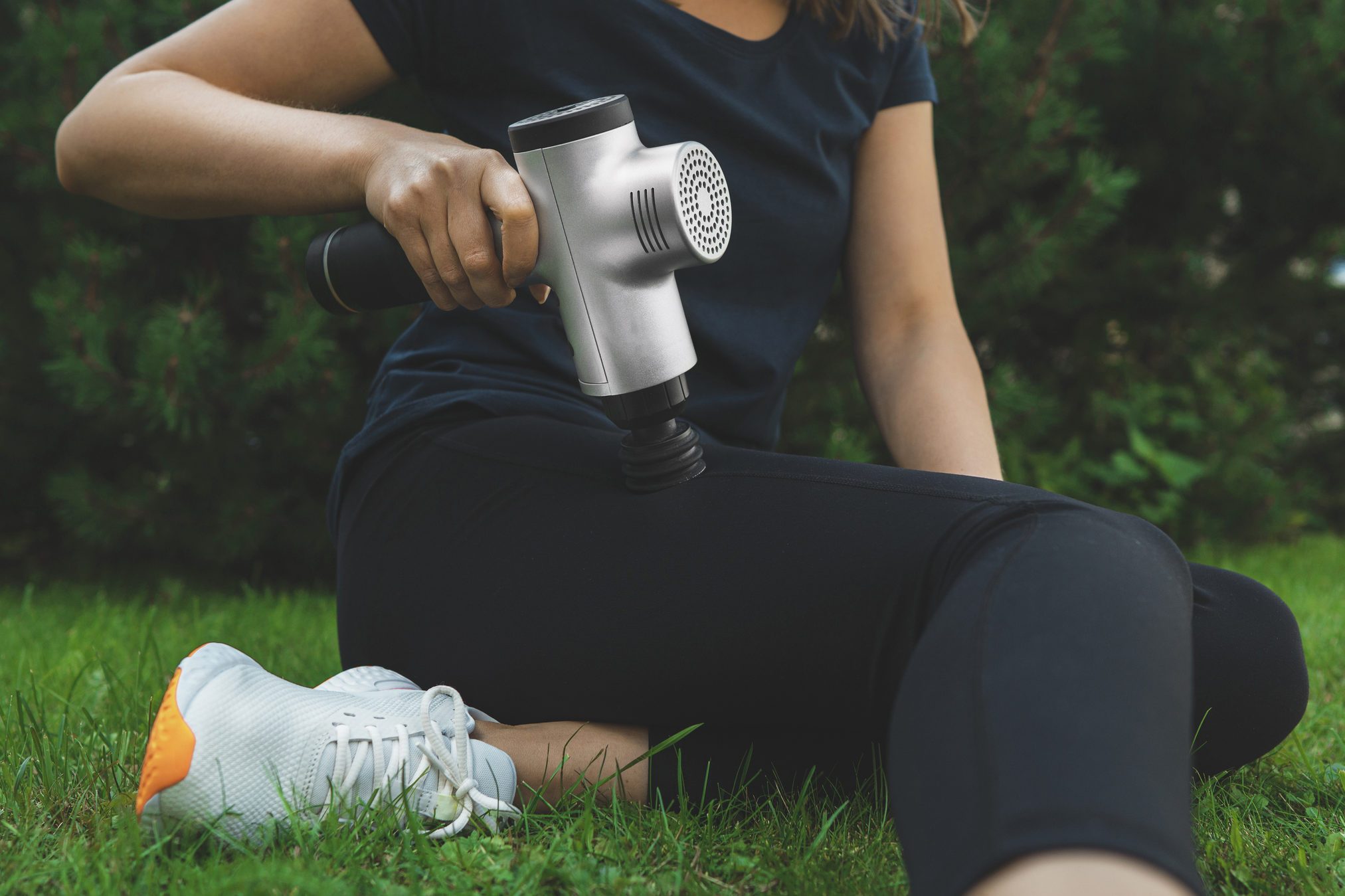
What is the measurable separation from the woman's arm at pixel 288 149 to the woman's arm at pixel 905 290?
79 cm

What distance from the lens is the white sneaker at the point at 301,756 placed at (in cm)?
102

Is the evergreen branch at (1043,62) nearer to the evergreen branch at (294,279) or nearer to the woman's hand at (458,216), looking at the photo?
the evergreen branch at (294,279)

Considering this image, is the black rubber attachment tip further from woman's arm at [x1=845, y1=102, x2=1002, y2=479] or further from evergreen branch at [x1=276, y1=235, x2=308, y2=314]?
evergreen branch at [x1=276, y1=235, x2=308, y2=314]

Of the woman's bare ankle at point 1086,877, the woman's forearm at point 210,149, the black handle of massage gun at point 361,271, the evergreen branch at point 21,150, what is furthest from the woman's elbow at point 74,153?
the evergreen branch at point 21,150

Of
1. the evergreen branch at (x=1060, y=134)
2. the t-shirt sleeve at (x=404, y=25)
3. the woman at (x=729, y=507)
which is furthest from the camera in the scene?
the evergreen branch at (x=1060, y=134)

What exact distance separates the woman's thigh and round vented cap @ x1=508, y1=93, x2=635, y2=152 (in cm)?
36

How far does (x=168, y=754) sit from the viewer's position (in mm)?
1006

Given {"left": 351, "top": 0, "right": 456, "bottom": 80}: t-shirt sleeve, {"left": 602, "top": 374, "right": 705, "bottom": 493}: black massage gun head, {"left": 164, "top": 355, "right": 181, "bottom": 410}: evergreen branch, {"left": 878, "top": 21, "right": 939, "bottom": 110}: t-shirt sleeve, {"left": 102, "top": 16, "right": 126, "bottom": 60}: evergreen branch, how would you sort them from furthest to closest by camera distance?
{"left": 102, "top": 16, "right": 126, "bottom": 60}: evergreen branch < {"left": 164, "top": 355, "right": 181, "bottom": 410}: evergreen branch < {"left": 878, "top": 21, "right": 939, "bottom": 110}: t-shirt sleeve < {"left": 351, "top": 0, "right": 456, "bottom": 80}: t-shirt sleeve < {"left": 602, "top": 374, "right": 705, "bottom": 493}: black massage gun head

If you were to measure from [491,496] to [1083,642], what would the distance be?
0.68 meters

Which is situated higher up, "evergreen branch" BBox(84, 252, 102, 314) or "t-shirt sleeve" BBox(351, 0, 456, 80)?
"t-shirt sleeve" BBox(351, 0, 456, 80)

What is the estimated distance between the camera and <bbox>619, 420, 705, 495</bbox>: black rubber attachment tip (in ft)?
A: 3.65

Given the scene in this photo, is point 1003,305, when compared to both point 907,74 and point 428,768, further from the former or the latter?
point 428,768

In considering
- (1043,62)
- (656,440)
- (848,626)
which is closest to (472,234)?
(656,440)

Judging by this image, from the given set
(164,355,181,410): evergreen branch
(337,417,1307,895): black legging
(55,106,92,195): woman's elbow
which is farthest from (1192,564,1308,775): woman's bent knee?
(164,355,181,410): evergreen branch
